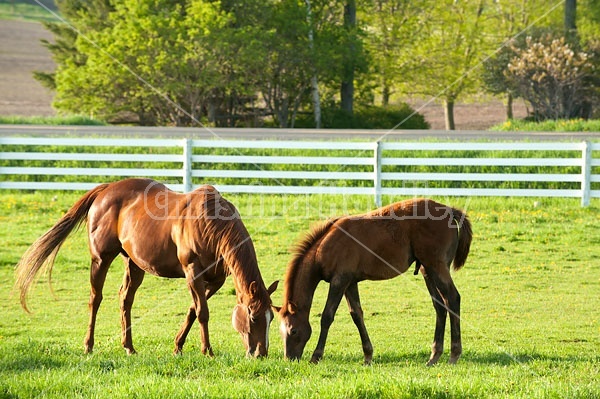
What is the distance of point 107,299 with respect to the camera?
11.5 meters

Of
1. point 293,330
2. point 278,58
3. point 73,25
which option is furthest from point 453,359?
point 73,25

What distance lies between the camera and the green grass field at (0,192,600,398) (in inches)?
240

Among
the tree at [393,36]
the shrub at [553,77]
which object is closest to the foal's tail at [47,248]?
the shrub at [553,77]

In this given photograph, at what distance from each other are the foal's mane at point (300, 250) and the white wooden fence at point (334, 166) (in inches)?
328

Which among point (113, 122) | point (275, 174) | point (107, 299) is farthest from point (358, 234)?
point (113, 122)

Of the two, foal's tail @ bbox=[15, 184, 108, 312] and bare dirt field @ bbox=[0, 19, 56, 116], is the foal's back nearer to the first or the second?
foal's tail @ bbox=[15, 184, 108, 312]

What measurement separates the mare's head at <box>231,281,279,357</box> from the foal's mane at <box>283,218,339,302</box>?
54 cm

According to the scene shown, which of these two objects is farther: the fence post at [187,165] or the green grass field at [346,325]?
the fence post at [187,165]

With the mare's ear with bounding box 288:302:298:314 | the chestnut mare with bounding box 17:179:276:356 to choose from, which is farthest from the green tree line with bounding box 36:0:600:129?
the mare's ear with bounding box 288:302:298:314

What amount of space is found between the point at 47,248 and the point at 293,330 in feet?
9.29

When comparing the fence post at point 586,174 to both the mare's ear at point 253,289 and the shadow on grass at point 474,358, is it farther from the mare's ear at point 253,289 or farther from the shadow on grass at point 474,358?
the mare's ear at point 253,289

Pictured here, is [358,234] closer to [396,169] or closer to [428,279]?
[428,279]

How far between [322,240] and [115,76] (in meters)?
24.4

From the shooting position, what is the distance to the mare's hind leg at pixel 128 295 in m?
8.20
